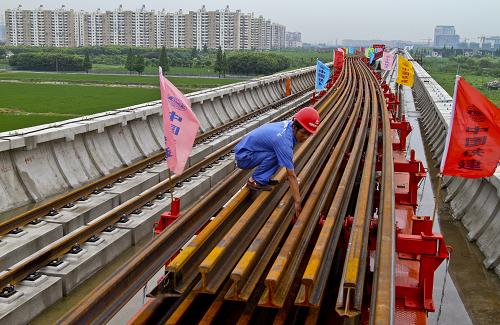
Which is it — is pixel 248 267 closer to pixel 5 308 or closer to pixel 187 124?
pixel 187 124

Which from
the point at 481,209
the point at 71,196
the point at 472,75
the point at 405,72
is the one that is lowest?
the point at 481,209

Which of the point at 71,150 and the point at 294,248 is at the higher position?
the point at 294,248

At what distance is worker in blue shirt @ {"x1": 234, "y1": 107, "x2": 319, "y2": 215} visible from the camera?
502 cm

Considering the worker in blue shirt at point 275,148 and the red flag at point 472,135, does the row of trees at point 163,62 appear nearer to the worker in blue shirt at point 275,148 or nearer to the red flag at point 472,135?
the red flag at point 472,135

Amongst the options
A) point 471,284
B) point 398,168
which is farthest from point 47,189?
point 471,284

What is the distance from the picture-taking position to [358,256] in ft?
13.0

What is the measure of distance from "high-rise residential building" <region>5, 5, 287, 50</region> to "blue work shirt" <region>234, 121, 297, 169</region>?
6109 inches

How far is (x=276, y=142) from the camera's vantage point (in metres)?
5.12

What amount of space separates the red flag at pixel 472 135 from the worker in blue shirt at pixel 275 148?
1775 mm

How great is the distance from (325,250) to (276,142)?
129cm

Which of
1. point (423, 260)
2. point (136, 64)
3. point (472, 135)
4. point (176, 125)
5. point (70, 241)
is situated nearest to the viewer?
point (423, 260)

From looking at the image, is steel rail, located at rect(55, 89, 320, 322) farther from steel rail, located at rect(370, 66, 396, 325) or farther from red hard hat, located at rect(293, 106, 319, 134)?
steel rail, located at rect(370, 66, 396, 325)

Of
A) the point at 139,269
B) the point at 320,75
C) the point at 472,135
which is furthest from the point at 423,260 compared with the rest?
the point at 320,75

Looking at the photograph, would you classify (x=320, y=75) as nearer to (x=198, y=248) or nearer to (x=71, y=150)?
(x=71, y=150)
